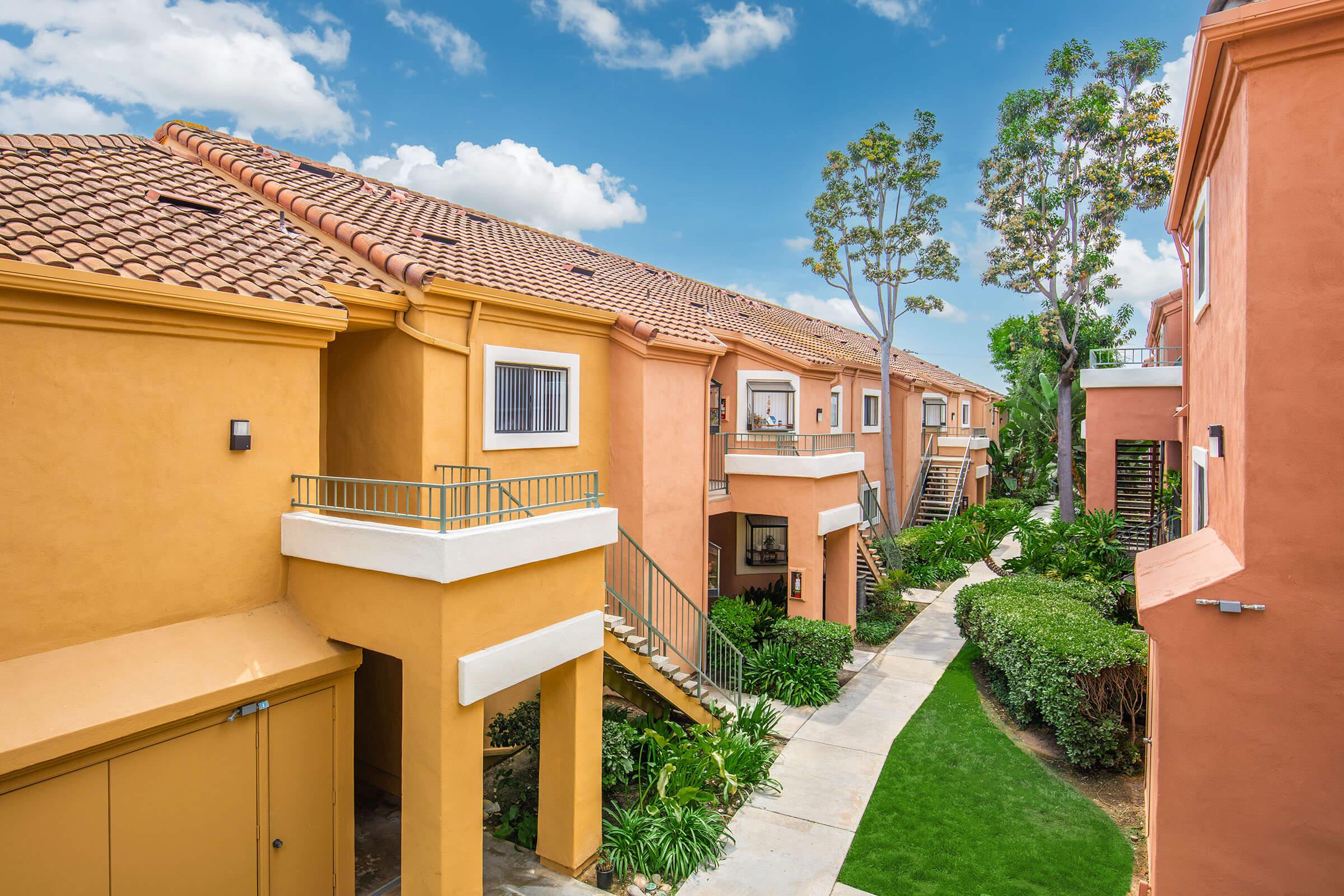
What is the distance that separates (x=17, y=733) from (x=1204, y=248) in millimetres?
13841

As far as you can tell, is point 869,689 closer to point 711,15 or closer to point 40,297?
Answer: point 40,297

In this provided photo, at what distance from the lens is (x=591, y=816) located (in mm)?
8742

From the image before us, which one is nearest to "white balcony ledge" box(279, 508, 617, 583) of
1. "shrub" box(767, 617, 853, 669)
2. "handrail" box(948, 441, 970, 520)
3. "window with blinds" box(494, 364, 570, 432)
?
"window with blinds" box(494, 364, 570, 432)

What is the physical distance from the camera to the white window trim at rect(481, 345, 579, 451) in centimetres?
1013

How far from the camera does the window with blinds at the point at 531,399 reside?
10484 mm

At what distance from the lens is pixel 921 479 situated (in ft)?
101

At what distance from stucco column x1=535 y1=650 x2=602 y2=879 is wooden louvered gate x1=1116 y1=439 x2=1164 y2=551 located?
1737 centimetres

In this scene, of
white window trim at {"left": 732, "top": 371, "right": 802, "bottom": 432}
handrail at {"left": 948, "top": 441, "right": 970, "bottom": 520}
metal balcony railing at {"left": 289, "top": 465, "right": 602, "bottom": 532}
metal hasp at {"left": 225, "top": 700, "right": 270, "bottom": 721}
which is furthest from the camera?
handrail at {"left": 948, "top": 441, "right": 970, "bottom": 520}

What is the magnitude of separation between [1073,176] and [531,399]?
20.3 metres

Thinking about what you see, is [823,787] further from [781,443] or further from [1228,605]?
[781,443]

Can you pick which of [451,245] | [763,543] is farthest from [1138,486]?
[451,245]

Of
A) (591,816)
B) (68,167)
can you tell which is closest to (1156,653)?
(591,816)

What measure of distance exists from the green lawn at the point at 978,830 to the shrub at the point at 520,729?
Result: 4.60 metres

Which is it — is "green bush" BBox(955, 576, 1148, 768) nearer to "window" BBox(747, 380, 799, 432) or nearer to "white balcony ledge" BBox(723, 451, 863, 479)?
"white balcony ledge" BBox(723, 451, 863, 479)
